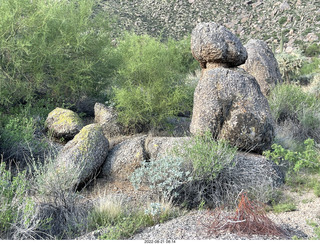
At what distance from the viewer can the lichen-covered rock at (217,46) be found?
685cm

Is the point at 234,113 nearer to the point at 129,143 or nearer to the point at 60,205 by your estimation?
the point at 129,143

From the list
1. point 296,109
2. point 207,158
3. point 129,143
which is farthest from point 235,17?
point 207,158

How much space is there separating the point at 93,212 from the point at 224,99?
2993mm

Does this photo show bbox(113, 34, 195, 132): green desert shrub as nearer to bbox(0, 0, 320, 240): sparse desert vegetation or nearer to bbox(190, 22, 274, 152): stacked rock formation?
bbox(0, 0, 320, 240): sparse desert vegetation

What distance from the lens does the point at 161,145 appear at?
263 inches

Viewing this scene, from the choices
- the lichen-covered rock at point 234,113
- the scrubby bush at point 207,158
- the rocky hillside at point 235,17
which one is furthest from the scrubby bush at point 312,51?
the scrubby bush at point 207,158

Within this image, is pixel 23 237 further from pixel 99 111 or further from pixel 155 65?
pixel 155 65

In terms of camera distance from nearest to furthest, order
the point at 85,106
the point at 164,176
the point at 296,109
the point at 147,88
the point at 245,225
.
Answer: the point at 245,225 → the point at 164,176 → the point at 147,88 → the point at 296,109 → the point at 85,106

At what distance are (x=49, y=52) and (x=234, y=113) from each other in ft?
14.6

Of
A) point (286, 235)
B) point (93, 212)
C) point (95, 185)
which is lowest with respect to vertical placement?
point (95, 185)

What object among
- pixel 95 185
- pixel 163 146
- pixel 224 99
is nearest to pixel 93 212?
pixel 95 185

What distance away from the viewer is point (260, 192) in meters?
5.64

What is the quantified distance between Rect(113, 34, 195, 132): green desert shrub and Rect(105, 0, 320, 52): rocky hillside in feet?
52.7

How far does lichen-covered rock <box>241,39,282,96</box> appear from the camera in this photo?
35.6 feet
